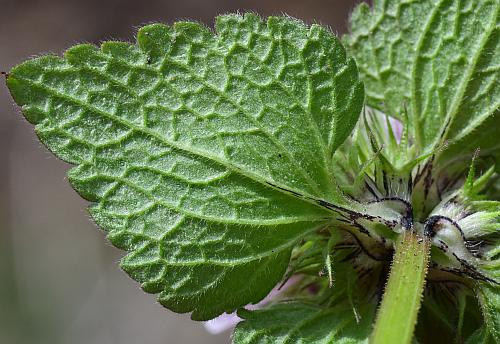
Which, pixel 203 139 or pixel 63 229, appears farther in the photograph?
pixel 63 229

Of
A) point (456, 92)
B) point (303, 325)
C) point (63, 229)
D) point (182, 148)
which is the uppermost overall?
point (63, 229)

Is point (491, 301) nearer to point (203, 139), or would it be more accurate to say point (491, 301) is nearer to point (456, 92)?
point (456, 92)

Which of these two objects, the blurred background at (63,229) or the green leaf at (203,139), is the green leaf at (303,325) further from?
the blurred background at (63,229)

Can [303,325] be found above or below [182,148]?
below

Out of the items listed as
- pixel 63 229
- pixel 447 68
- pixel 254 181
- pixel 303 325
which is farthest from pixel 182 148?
pixel 63 229

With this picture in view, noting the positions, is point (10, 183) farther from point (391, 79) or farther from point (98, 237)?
point (391, 79)
